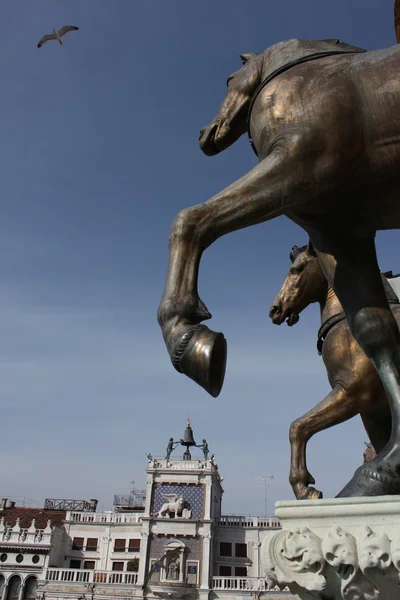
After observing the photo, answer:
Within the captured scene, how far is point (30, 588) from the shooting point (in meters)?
39.3

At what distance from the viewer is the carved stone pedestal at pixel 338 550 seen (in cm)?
169

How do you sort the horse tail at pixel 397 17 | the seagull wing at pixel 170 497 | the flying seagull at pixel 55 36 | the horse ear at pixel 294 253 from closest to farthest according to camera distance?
1. the horse ear at pixel 294 253
2. the horse tail at pixel 397 17
3. the flying seagull at pixel 55 36
4. the seagull wing at pixel 170 497

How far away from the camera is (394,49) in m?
2.34

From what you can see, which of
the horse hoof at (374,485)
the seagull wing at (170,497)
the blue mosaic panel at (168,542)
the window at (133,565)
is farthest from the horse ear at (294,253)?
the window at (133,565)

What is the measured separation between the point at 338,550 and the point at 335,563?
0.16ft

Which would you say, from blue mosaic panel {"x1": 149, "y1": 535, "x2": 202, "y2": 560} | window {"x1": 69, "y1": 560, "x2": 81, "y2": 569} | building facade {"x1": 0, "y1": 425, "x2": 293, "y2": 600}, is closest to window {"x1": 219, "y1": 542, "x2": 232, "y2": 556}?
building facade {"x1": 0, "y1": 425, "x2": 293, "y2": 600}

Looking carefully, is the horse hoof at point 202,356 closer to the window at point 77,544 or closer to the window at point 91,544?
the window at point 91,544

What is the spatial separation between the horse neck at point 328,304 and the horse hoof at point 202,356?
231 cm

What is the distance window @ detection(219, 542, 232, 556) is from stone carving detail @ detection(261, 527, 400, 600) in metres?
44.8

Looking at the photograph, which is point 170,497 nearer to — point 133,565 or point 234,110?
point 133,565

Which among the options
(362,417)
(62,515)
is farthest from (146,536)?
(362,417)

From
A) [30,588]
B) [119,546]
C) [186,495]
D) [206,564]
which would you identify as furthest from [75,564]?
A: [206,564]

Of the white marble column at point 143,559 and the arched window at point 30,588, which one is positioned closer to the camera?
the white marble column at point 143,559

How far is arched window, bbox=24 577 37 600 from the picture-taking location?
1531 inches
